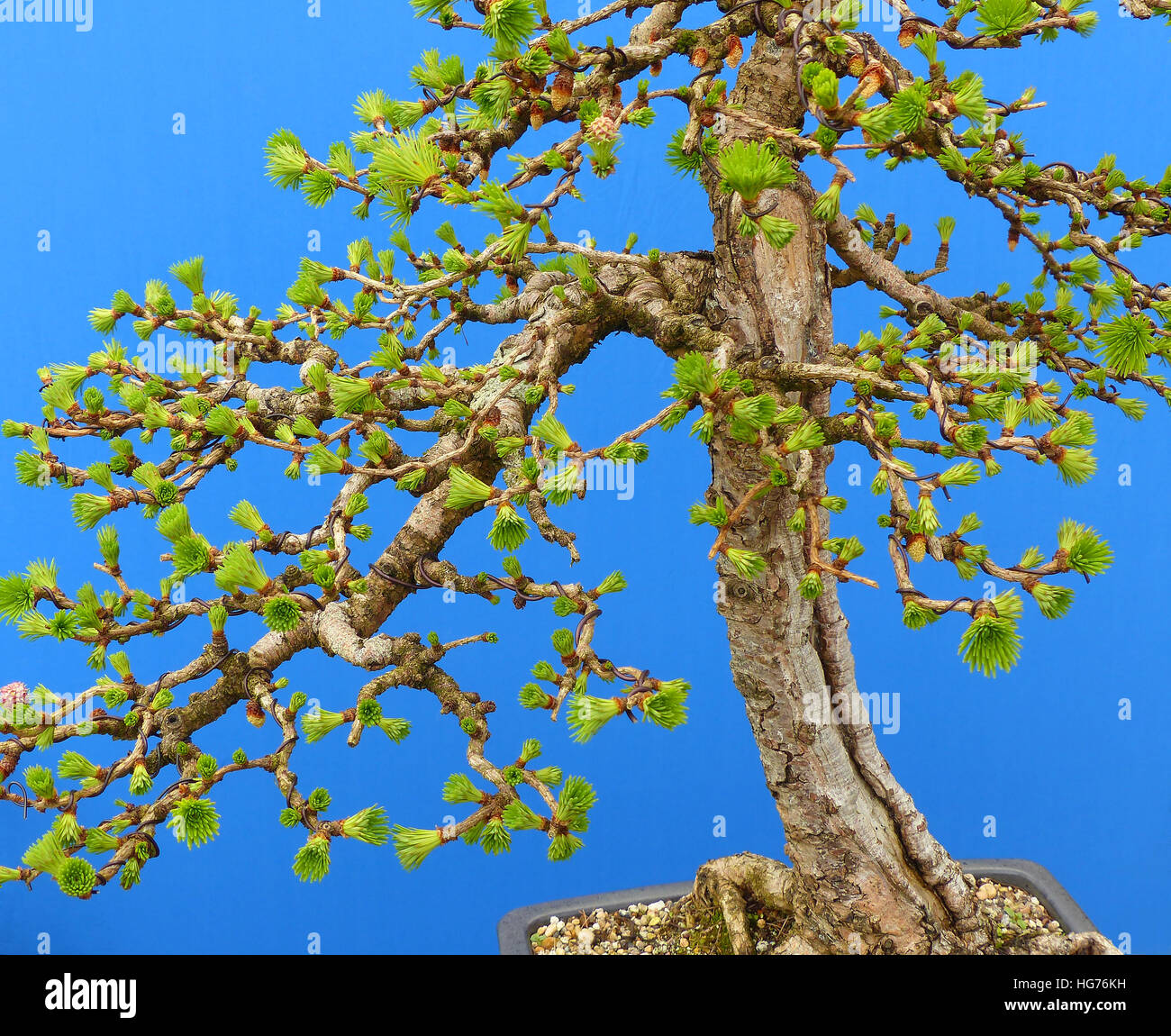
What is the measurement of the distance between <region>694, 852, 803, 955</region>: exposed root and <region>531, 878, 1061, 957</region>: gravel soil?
29 millimetres

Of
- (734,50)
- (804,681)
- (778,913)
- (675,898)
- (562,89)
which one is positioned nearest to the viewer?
(562,89)

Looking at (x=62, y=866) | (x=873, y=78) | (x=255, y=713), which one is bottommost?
(x=62, y=866)

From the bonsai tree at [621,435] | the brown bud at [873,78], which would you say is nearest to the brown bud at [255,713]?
the bonsai tree at [621,435]

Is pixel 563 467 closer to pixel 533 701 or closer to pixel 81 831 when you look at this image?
pixel 533 701

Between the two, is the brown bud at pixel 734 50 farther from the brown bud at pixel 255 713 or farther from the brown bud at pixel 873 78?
the brown bud at pixel 255 713

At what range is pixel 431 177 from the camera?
1.06m

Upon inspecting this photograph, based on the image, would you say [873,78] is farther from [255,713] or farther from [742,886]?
[742,886]

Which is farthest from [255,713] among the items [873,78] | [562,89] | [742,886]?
[742,886]

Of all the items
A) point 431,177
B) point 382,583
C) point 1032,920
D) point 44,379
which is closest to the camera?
point 431,177

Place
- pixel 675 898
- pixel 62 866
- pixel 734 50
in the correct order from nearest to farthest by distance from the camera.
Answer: pixel 62 866 → pixel 734 50 → pixel 675 898

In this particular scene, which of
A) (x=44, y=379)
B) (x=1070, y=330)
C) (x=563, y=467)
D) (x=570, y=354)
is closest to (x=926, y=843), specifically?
(x=1070, y=330)

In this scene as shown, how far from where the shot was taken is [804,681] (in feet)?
5.66

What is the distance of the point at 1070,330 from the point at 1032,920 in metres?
1.19

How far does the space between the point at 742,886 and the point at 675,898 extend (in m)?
0.18
